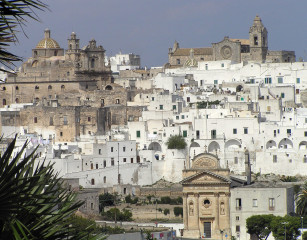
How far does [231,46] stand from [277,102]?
789 inches

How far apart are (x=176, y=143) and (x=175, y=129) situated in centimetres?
122

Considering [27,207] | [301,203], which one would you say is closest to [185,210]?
[301,203]

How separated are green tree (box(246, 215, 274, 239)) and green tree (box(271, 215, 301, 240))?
0.70 metres

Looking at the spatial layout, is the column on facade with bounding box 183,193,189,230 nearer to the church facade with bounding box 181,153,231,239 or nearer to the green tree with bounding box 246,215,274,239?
Answer: the church facade with bounding box 181,153,231,239

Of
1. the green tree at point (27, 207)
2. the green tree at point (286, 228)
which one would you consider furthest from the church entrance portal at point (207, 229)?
the green tree at point (27, 207)

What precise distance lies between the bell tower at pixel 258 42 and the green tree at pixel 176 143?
2324 centimetres

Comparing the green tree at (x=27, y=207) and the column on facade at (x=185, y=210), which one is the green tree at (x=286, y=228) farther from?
the green tree at (x=27, y=207)

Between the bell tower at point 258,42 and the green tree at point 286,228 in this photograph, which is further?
the bell tower at point 258,42

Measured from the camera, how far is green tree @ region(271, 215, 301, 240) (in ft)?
141

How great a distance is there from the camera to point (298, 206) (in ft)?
164

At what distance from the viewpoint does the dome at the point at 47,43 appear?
7531cm

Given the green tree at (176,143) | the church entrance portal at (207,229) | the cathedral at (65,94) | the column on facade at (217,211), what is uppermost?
the cathedral at (65,94)

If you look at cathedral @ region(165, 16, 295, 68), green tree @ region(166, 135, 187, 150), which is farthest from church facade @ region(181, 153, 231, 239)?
cathedral @ region(165, 16, 295, 68)

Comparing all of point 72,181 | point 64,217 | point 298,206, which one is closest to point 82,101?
point 72,181
